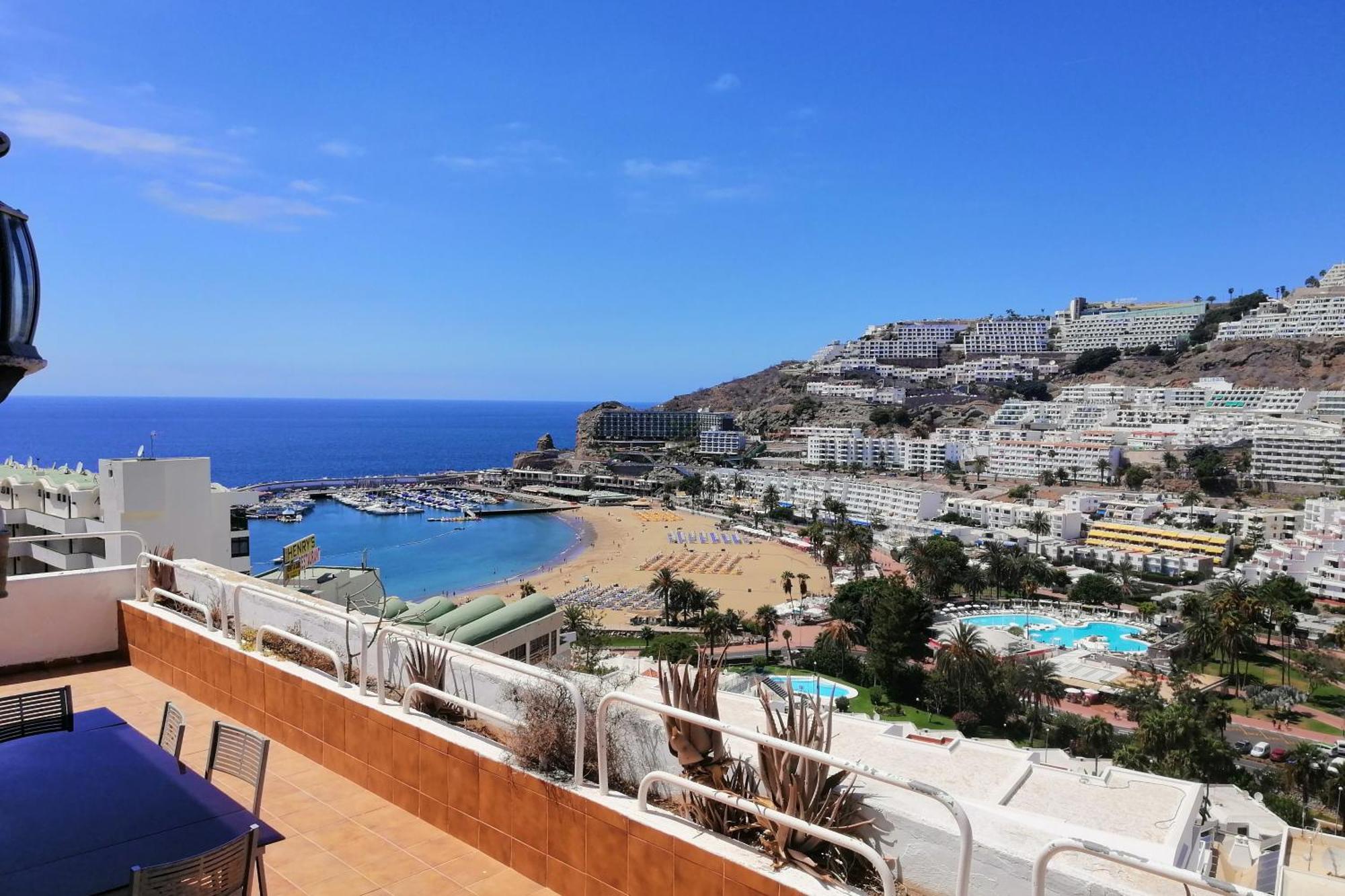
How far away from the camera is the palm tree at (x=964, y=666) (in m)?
23.2

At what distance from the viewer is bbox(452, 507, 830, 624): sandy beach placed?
38.2 m

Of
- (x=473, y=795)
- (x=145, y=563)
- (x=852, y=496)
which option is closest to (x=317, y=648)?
(x=473, y=795)

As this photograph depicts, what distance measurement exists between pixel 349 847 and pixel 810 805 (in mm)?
1712

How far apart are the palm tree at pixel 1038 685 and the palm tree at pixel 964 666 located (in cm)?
88

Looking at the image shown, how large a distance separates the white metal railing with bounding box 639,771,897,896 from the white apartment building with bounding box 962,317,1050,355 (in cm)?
11984

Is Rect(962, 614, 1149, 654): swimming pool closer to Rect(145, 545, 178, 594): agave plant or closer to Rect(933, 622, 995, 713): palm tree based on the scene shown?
Rect(933, 622, 995, 713): palm tree

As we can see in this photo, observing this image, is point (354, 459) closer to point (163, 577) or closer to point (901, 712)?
point (901, 712)

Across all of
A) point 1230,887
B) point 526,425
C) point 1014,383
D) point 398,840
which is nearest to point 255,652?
point 398,840

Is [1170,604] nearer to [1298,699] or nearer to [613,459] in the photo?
[1298,699]

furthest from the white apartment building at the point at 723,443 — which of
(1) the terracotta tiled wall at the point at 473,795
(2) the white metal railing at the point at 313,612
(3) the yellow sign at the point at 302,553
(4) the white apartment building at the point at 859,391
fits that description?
(1) the terracotta tiled wall at the point at 473,795

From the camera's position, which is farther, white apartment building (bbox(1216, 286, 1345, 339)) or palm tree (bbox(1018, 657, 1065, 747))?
white apartment building (bbox(1216, 286, 1345, 339))

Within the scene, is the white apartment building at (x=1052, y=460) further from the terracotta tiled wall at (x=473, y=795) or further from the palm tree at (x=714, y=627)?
the terracotta tiled wall at (x=473, y=795)

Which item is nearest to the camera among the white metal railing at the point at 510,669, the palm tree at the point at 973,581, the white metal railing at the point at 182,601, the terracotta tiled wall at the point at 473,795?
the terracotta tiled wall at the point at 473,795

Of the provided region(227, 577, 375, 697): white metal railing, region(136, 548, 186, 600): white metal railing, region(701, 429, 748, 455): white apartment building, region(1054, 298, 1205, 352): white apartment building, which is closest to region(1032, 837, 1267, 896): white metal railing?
region(227, 577, 375, 697): white metal railing
